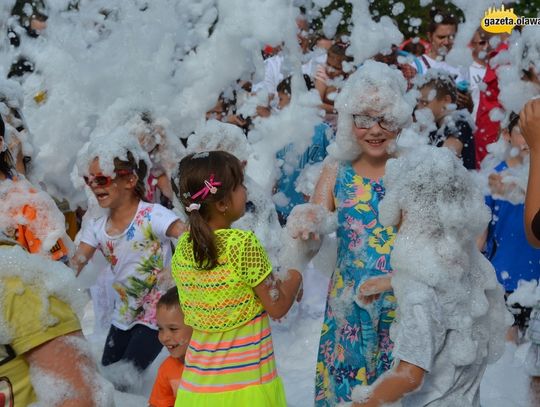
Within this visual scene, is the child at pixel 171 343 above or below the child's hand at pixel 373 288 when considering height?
below

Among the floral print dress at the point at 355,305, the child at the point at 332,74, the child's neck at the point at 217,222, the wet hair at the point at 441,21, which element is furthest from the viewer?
the wet hair at the point at 441,21

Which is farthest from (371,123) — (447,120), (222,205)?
(447,120)

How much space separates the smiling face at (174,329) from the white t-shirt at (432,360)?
3.38 feet

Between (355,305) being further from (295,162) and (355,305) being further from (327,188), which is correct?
(295,162)

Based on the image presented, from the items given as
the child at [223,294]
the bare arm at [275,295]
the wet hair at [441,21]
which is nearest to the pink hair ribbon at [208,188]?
the child at [223,294]

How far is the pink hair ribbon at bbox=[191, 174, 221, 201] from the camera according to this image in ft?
8.93

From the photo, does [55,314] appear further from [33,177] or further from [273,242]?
[33,177]

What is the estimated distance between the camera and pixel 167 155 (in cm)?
499

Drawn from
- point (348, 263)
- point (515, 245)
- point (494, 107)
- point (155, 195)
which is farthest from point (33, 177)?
point (494, 107)

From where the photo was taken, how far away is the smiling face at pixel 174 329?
10.5 ft

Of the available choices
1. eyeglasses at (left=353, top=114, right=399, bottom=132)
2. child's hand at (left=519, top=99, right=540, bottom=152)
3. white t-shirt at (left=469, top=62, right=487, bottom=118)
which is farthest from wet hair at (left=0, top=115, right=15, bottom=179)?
white t-shirt at (left=469, top=62, right=487, bottom=118)

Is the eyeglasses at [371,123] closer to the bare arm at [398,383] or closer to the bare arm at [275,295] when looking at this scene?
the bare arm at [275,295]

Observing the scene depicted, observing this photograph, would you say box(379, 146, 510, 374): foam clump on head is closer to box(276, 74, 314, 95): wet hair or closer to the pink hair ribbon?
the pink hair ribbon

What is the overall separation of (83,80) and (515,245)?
3.03 metres
